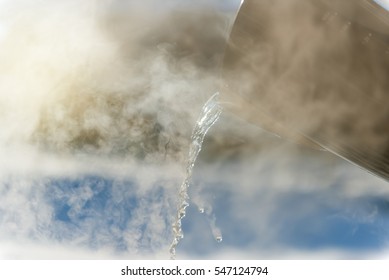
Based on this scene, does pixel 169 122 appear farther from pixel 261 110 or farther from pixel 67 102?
pixel 261 110

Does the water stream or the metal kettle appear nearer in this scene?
the metal kettle

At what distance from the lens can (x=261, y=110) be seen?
180 centimetres

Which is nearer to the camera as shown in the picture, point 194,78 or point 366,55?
point 366,55

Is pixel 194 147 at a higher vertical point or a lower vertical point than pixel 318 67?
higher

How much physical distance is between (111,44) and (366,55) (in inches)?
126

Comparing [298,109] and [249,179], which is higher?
[249,179]

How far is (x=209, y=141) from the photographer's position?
471cm

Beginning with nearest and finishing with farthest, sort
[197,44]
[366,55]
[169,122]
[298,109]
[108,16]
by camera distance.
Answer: [366,55], [298,109], [197,44], [108,16], [169,122]

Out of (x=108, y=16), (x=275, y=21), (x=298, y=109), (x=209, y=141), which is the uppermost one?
(x=108, y=16)

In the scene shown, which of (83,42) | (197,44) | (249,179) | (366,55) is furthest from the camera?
(249,179)

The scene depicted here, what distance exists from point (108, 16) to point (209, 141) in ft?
6.76

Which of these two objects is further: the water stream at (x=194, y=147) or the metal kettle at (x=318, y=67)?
the water stream at (x=194, y=147)

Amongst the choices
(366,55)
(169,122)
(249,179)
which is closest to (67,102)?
(169,122)

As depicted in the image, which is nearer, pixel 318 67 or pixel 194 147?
pixel 318 67
